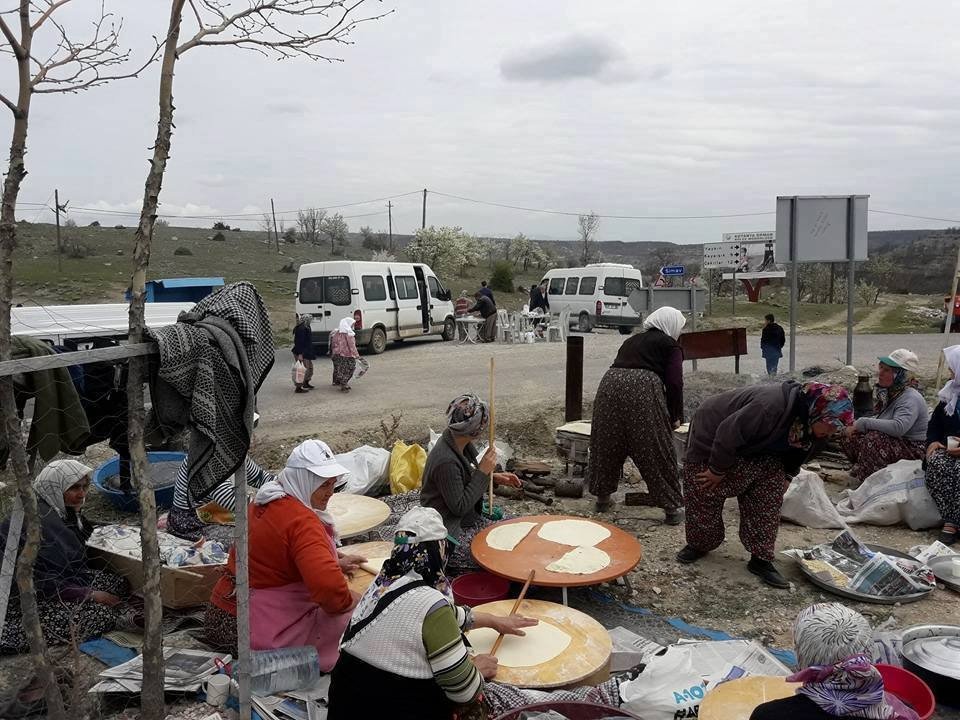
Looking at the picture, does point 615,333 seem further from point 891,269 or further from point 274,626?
point 891,269

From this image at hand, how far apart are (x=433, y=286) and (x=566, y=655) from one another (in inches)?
569

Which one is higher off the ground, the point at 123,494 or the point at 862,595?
the point at 123,494

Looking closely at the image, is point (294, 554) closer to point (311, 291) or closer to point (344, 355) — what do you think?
point (344, 355)

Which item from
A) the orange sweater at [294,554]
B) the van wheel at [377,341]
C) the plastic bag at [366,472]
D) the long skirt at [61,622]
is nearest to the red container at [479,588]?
the orange sweater at [294,554]

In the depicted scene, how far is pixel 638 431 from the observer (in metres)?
5.34

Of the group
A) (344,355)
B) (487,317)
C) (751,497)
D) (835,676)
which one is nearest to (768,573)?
(751,497)

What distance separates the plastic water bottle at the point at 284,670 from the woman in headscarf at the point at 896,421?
4.58 m

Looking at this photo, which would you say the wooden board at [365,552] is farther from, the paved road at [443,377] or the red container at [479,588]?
the paved road at [443,377]

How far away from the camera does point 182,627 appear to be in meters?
3.94

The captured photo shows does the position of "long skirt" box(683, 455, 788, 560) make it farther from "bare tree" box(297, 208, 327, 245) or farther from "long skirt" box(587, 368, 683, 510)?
"bare tree" box(297, 208, 327, 245)

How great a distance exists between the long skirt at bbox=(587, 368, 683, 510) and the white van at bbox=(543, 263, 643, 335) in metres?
14.0

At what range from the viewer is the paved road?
30.8 feet

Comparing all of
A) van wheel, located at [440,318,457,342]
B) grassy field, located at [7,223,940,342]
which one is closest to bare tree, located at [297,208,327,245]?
grassy field, located at [7,223,940,342]

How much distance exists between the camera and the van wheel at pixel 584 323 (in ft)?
65.0
